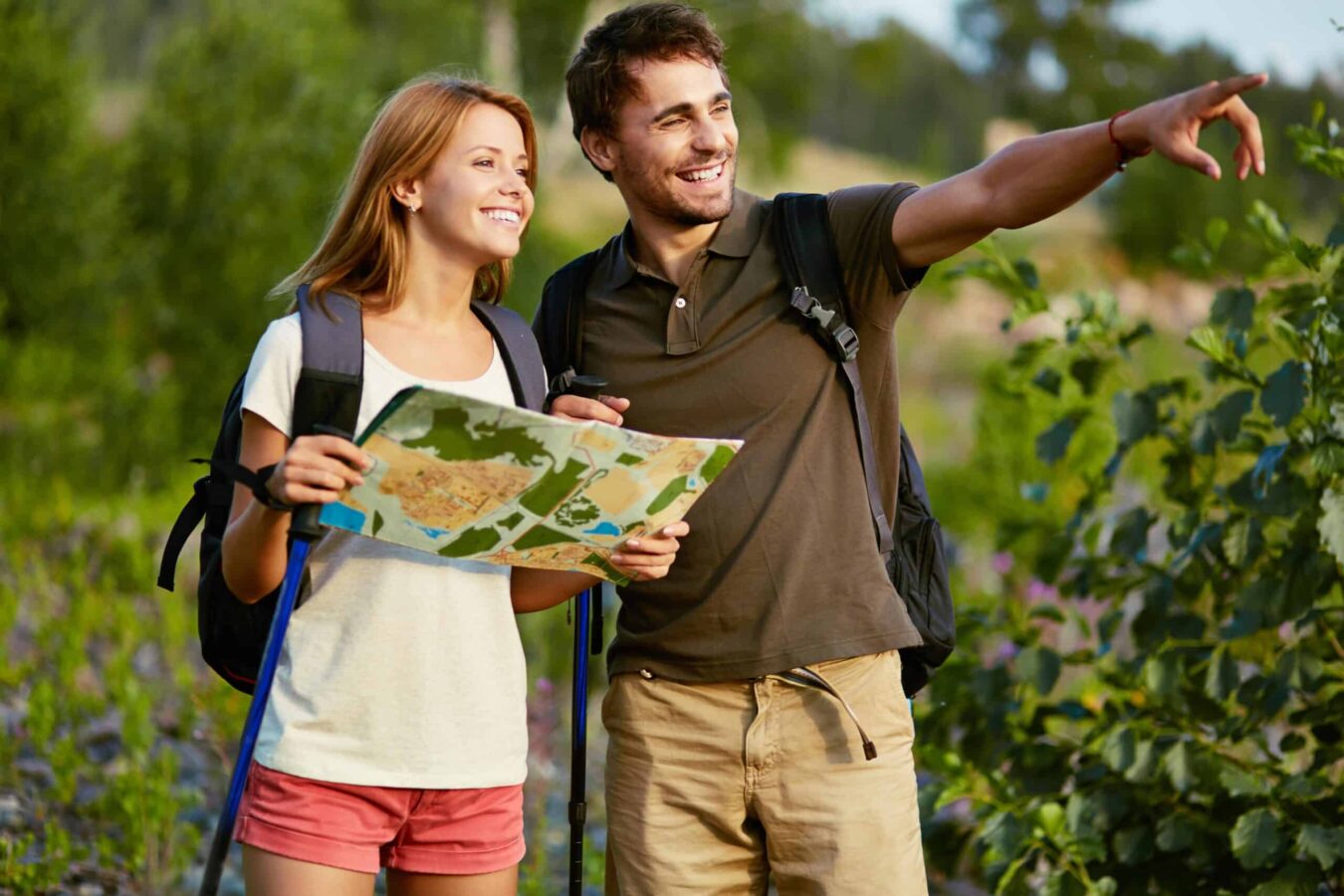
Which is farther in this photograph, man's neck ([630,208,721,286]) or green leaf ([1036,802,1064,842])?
green leaf ([1036,802,1064,842])

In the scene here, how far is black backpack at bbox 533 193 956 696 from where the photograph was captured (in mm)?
2664

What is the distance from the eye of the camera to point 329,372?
2348 mm

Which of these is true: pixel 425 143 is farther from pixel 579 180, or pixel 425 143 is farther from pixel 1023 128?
pixel 1023 128

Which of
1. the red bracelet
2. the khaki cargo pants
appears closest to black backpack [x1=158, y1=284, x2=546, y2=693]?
the khaki cargo pants

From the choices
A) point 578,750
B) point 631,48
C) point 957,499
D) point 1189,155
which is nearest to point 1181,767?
point 578,750

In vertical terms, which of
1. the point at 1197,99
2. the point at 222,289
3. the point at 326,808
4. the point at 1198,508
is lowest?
the point at 326,808

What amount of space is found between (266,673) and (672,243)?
41.7 inches

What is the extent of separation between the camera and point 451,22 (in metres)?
22.2

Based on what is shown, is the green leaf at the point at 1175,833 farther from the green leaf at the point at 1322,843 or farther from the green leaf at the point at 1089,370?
the green leaf at the point at 1089,370

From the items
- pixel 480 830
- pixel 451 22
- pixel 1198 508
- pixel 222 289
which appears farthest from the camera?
pixel 451 22

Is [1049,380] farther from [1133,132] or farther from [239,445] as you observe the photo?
[239,445]

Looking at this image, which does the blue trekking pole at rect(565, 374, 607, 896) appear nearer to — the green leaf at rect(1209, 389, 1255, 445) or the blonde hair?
the blonde hair

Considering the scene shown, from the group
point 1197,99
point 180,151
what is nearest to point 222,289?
point 180,151

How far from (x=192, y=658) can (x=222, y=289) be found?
544 cm
